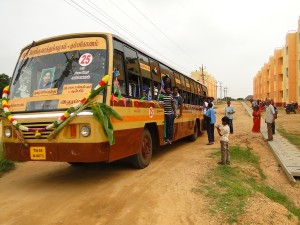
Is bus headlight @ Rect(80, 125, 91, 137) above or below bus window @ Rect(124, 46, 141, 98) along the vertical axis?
below

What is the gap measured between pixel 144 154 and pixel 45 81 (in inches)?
114

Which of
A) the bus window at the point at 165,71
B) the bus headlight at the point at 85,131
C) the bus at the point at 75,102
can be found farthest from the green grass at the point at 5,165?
→ the bus window at the point at 165,71

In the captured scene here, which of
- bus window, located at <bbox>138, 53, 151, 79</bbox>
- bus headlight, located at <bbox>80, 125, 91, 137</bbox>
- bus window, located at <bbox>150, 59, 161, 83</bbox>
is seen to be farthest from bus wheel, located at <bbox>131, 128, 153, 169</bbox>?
bus headlight, located at <bbox>80, 125, 91, 137</bbox>

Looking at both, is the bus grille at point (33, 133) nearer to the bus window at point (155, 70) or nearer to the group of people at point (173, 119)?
the bus window at point (155, 70)

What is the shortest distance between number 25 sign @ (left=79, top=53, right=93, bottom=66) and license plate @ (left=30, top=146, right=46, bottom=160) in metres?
1.74

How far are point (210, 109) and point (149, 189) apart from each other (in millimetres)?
7193

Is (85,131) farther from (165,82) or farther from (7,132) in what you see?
(165,82)

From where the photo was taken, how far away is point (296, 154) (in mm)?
10836

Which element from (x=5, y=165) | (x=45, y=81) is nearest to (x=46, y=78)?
(x=45, y=81)

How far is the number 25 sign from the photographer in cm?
611

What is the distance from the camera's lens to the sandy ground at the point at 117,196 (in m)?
4.65

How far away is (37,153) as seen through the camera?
585 centimetres

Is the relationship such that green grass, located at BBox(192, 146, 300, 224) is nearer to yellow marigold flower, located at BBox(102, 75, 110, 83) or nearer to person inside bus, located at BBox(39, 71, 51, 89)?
yellow marigold flower, located at BBox(102, 75, 110, 83)

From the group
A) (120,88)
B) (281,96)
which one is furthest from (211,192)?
(281,96)
